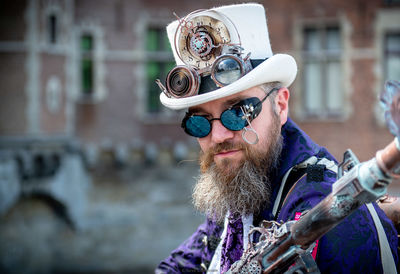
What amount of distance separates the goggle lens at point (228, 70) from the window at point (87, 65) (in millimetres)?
13156

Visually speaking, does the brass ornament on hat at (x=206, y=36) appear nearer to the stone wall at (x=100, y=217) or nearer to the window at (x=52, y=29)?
the stone wall at (x=100, y=217)

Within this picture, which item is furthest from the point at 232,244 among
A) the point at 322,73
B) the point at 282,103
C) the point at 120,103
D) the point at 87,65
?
the point at 87,65

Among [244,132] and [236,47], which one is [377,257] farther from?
[236,47]

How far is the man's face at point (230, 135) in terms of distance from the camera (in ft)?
7.14

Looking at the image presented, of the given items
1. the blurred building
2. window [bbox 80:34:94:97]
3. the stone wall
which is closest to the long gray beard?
the blurred building

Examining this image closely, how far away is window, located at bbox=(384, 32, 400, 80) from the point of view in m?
13.6

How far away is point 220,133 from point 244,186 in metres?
0.24

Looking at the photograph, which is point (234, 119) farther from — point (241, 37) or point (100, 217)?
point (100, 217)

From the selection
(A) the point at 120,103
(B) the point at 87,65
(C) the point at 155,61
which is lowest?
(A) the point at 120,103

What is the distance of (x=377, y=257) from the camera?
72.2 inches

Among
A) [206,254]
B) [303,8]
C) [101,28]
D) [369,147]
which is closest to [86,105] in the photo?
[101,28]

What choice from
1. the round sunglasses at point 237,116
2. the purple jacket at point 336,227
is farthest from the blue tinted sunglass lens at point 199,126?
the purple jacket at point 336,227

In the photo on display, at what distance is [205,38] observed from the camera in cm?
226

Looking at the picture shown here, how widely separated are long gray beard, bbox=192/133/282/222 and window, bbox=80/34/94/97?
13018 millimetres
